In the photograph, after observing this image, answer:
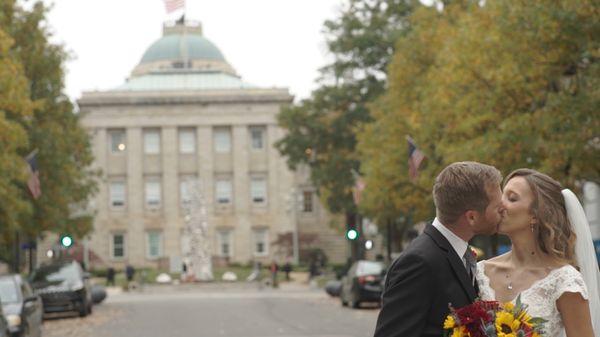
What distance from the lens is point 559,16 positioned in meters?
27.1

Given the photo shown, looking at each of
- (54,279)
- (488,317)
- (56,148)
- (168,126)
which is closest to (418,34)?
(56,148)

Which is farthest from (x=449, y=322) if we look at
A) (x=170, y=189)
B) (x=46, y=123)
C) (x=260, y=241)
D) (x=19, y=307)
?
(x=170, y=189)

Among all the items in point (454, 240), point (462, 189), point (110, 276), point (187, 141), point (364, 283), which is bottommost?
point (110, 276)

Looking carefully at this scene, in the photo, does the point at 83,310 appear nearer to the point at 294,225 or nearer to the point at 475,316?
the point at 475,316

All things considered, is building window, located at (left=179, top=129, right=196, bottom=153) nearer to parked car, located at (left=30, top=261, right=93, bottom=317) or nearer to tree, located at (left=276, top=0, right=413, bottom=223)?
tree, located at (left=276, top=0, right=413, bottom=223)

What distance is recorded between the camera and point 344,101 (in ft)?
200

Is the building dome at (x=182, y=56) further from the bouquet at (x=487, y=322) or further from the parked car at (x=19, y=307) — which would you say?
the bouquet at (x=487, y=322)

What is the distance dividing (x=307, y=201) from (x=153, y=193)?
13184 mm

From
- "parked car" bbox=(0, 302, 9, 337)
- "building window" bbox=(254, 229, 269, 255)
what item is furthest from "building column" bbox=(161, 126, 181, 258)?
"parked car" bbox=(0, 302, 9, 337)

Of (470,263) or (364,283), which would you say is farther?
(364,283)

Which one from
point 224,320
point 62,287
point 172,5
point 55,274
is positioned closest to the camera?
point 224,320

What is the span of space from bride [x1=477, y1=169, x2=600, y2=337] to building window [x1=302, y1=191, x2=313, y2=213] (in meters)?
107

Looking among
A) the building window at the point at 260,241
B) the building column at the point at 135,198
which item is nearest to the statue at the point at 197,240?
the building window at the point at 260,241

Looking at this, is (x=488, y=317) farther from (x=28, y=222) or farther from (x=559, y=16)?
(x=28, y=222)
